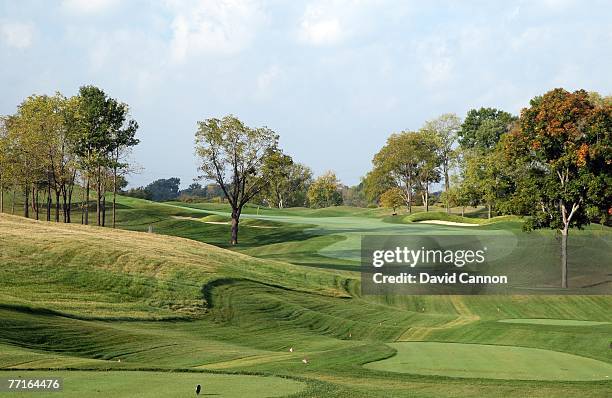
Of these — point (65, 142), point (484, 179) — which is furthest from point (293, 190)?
point (65, 142)

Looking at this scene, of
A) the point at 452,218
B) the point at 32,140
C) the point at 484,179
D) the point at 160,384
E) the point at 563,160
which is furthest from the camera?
the point at 452,218

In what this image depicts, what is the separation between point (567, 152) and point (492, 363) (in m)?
24.6

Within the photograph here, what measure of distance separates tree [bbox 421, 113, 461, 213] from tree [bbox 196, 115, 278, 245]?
183ft

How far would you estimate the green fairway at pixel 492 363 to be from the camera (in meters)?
17.6

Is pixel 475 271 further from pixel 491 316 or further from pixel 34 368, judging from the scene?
pixel 34 368

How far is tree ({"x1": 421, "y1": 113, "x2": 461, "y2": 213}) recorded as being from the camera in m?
114

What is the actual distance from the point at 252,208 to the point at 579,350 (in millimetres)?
87632

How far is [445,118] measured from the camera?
118 meters

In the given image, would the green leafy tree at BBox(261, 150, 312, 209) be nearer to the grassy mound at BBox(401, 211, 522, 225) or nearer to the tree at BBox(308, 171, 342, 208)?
the tree at BBox(308, 171, 342, 208)

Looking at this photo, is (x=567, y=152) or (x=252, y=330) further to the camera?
(x=567, y=152)

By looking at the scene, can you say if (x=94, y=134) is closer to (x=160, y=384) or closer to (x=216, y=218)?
(x=216, y=218)

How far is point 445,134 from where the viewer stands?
116m

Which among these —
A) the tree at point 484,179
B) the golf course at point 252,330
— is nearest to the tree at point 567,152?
the golf course at point 252,330

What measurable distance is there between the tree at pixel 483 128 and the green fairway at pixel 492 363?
281 feet
